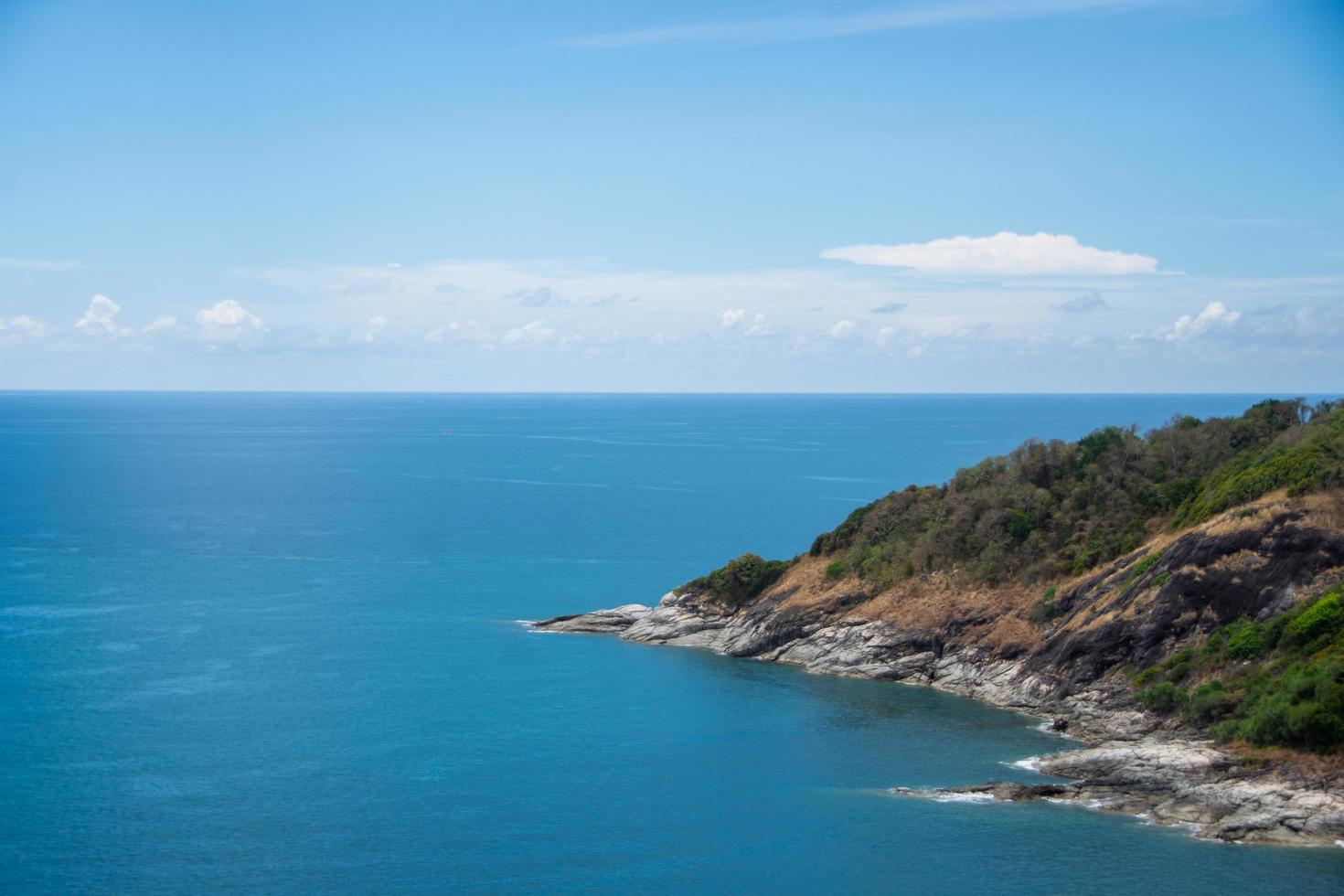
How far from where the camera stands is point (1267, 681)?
57.2m

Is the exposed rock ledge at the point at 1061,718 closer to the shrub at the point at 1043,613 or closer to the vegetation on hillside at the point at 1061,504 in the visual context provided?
the shrub at the point at 1043,613

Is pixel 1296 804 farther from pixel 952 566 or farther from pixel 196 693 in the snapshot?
pixel 196 693

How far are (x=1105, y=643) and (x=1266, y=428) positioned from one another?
26837mm

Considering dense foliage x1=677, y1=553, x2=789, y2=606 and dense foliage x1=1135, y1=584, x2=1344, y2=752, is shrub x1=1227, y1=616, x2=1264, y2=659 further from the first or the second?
dense foliage x1=677, y1=553, x2=789, y2=606

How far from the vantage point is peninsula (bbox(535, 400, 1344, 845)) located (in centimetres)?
5222

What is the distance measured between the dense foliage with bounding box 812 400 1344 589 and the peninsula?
0.52 feet

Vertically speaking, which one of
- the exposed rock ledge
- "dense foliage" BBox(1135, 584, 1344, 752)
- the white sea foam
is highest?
A: "dense foliage" BBox(1135, 584, 1344, 752)

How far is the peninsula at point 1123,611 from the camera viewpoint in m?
52.2

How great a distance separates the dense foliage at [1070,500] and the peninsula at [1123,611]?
6.3 inches

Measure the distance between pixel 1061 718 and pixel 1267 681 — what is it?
35.0 feet

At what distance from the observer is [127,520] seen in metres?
140

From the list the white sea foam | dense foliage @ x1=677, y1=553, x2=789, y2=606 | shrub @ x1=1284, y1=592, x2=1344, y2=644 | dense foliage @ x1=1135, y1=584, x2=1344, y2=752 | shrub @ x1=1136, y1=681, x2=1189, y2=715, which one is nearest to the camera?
dense foliage @ x1=1135, y1=584, x2=1344, y2=752

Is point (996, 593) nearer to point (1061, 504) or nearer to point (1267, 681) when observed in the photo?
point (1061, 504)

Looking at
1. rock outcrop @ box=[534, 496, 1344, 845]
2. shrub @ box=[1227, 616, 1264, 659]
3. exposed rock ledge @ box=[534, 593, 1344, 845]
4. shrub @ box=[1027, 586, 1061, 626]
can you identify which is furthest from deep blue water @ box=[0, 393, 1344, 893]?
shrub @ box=[1227, 616, 1264, 659]
